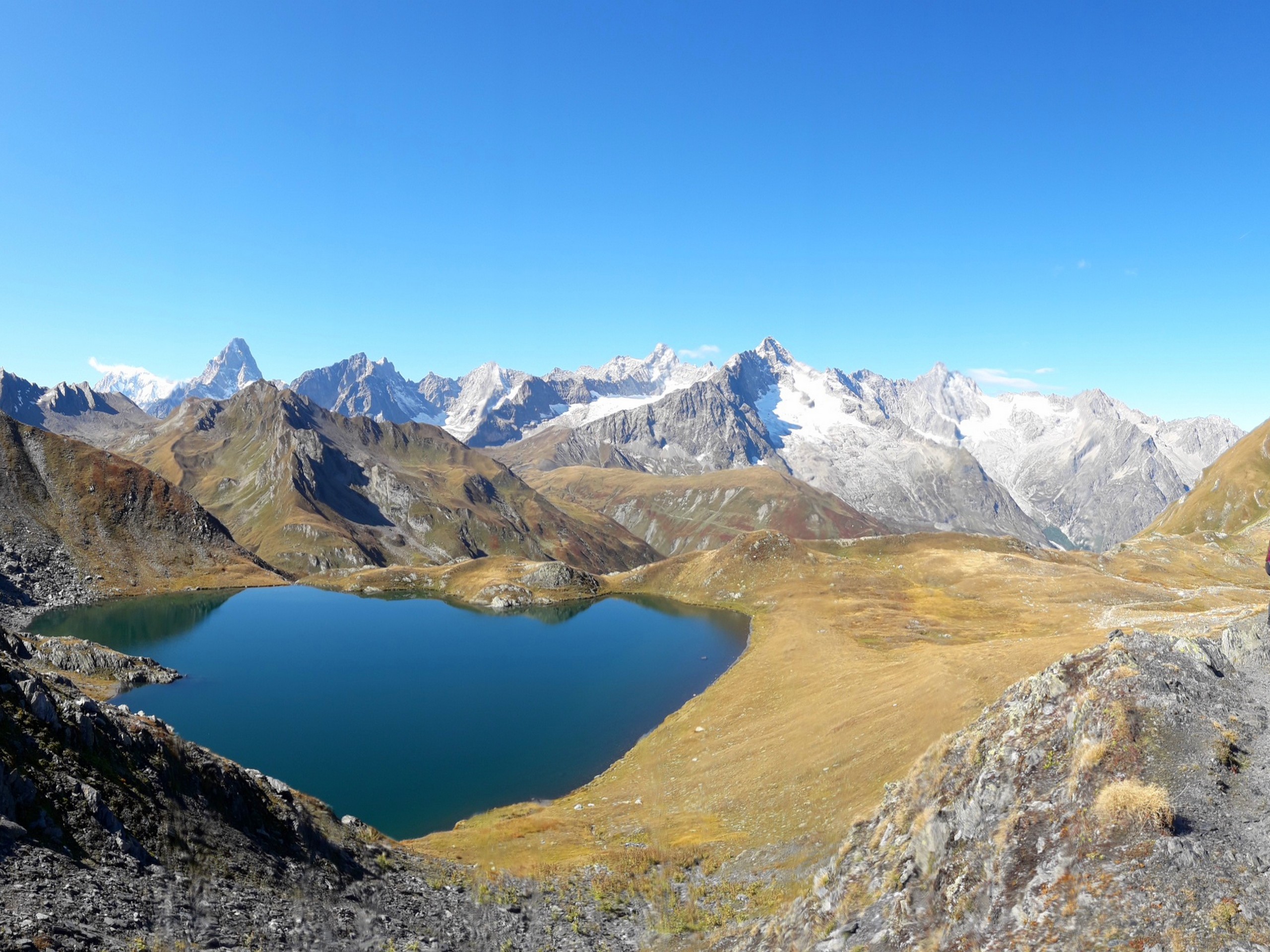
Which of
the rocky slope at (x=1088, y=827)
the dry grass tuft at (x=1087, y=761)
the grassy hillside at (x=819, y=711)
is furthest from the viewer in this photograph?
the grassy hillside at (x=819, y=711)

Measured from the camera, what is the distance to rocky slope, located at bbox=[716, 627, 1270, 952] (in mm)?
13750

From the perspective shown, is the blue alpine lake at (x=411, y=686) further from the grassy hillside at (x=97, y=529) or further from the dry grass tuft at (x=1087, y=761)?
the dry grass tuft at (x=1087, y=761)

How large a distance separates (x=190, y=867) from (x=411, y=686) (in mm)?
64931

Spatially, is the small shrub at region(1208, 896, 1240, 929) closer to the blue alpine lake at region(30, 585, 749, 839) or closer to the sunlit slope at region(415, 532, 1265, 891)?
the sunlit slope at region(415, 532, 1265, 891)

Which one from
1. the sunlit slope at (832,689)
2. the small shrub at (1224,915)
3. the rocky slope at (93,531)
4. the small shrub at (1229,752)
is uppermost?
the rocky slope at (93,531)

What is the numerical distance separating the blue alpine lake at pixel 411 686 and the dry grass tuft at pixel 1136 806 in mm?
44306

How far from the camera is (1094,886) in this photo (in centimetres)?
1438

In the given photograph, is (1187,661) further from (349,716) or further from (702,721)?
(349,716)

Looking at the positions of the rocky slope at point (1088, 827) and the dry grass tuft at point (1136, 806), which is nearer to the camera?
the rocky slope at point (1088, 827)

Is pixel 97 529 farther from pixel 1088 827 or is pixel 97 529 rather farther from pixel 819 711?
pixel 1088 827

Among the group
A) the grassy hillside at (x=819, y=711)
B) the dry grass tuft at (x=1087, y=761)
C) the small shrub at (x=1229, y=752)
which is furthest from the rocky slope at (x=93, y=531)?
the small shrub at (x=1229, y=752)

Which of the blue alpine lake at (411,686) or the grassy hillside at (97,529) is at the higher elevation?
the grassy hillside at (97,529)

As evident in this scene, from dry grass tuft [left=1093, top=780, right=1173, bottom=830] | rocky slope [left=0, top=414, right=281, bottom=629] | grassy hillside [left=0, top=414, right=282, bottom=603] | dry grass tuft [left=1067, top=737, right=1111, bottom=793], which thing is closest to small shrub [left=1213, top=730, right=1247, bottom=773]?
dry grass tuft [left=1093, top=780, right=1173, bottom=830]

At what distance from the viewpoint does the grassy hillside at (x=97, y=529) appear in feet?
422
